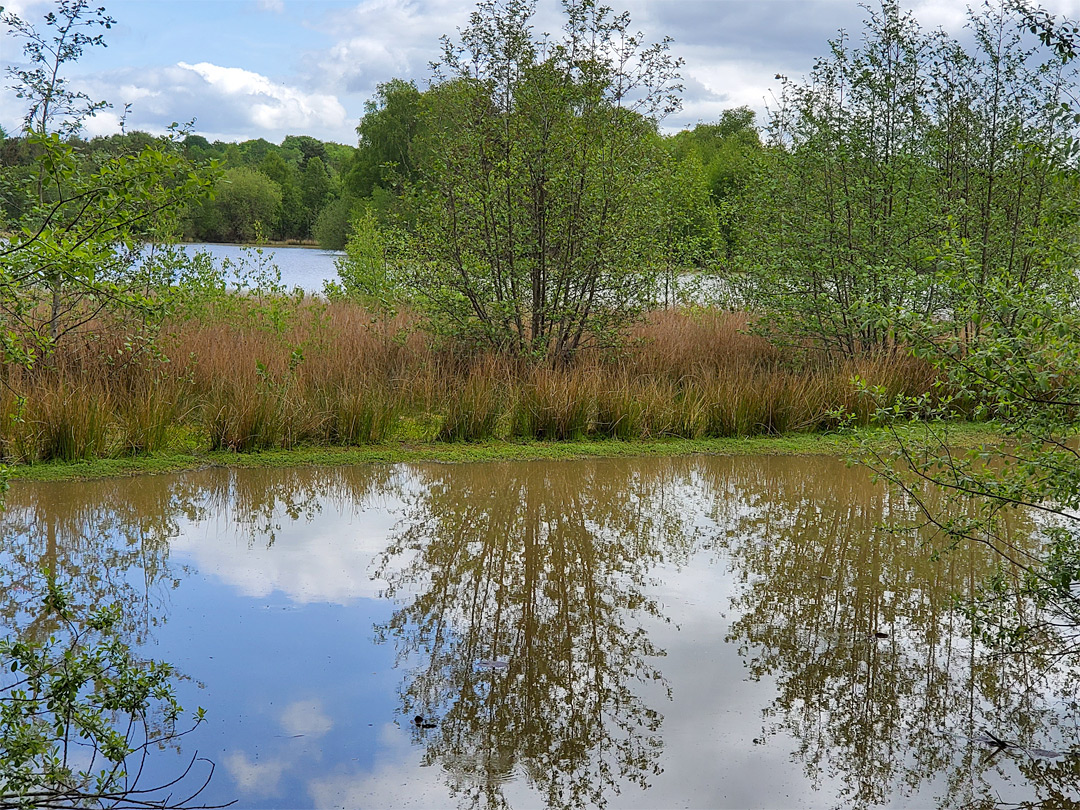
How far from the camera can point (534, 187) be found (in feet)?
35.7

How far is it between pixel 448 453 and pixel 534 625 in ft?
13.6

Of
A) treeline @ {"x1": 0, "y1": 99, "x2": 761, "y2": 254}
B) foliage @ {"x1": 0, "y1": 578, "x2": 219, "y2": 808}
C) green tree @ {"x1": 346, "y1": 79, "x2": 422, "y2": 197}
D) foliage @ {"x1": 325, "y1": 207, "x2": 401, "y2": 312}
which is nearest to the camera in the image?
foliage @ {"x1": 0, "y1": 578, "x2": 219, "y2": 808}

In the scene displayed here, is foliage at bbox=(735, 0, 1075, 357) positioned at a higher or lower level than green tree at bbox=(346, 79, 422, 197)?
lower

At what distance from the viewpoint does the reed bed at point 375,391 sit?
836cm

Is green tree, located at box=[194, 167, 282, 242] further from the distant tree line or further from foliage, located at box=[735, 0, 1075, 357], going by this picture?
foliage, located at box=[735, 0, 1075, 357]

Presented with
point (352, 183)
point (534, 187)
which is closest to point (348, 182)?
point (352, 183)

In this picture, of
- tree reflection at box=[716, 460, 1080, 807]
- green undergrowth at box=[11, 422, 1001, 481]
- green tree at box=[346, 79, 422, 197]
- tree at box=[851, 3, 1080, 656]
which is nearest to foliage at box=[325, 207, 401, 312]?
green undergrowth at box=[11, 422, 1001, 481]

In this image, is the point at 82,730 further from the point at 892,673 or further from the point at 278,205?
the point at 278,205

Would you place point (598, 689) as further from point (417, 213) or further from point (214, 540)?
point (417, 213)

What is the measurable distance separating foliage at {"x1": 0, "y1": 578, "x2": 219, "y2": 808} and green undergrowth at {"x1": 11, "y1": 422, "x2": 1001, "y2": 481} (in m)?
4.01

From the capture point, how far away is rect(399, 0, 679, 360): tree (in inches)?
422

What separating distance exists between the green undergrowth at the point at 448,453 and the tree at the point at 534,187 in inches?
77.1

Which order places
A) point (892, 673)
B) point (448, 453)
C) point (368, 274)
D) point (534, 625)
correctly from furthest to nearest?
point (368, 274) < point (448, 453) < point (534, 625) < point (892, 673)

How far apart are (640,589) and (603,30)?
300 inches
